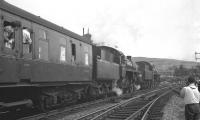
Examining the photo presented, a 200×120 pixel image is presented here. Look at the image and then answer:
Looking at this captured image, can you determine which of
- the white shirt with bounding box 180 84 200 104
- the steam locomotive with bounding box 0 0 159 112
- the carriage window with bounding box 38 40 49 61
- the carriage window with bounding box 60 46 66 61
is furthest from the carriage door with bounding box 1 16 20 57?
the white shirt with bounding box 180 84 200 104

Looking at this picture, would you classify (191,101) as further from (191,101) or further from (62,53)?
(62,53)

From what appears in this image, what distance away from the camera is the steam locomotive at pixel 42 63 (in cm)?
787

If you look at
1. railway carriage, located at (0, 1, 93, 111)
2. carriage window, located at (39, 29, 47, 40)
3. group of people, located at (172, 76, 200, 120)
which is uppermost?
carriage window, located at (39, 29, 47, 40)

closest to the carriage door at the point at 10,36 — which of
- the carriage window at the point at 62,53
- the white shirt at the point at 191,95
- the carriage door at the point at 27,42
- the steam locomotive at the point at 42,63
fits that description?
the steam locomotive at the point at 42,63

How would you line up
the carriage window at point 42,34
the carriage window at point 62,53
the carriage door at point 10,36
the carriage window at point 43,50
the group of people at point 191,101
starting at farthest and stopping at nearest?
the carriage window at point 62,53, the carriage window at point 42,34, the carriage window at point 43,50, the carriage door at point 10,36, the group of people at point 191,101

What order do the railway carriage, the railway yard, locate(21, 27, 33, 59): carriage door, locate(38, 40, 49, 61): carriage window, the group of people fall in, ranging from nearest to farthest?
the group of people, the railway carriage, the railway yard, locate(21, 27, 33, 59): carriage door, locate(38, 40, 49, 61): carriage window

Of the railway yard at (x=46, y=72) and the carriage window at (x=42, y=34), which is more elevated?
the carriage window at (x=42, y=34)

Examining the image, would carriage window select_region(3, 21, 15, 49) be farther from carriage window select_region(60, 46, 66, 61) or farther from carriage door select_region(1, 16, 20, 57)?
carriage window select_region(60, 46, 66, 61)

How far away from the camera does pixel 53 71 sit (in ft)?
34.2

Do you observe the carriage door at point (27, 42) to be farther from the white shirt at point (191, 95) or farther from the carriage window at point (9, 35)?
the white shirt at point (191, 95)

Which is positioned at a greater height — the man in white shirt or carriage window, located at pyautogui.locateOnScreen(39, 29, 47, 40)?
carriage window, located at pyautogui.locateOnScreen(39, 29, 47, 40)

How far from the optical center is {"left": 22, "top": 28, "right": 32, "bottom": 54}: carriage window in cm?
866

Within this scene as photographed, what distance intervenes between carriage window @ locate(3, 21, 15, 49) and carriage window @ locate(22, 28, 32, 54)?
1.92ft

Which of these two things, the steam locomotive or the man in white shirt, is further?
the steam locomotive
